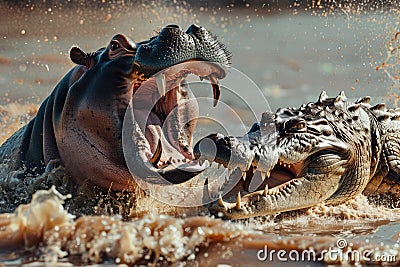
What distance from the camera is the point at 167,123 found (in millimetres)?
4953

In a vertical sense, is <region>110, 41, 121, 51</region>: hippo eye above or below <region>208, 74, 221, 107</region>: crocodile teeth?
above

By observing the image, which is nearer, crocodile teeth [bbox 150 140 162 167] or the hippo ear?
crocodile teeth [bbox 150 140 162 167]

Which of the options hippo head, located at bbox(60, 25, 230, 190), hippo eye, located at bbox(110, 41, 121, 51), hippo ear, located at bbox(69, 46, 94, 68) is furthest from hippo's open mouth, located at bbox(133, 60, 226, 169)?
hippo ear, located at bbox(69, 46, 94, 68)

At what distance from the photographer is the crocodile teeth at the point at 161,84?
463cm

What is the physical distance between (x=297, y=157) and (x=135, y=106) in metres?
1.30

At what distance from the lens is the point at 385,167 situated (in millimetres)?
5785

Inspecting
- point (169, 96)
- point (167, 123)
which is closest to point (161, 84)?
point (169, 96)

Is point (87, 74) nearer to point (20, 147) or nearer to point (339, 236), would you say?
point (20, 147)

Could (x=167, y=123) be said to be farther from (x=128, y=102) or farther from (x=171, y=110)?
(x=128, y=102)

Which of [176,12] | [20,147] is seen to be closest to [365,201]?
[20,147]

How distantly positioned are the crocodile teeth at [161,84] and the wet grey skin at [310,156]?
2.03ft

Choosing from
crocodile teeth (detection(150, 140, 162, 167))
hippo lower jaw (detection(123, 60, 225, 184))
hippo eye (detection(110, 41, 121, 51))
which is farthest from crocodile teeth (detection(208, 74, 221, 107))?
hippo eye (detection(110, 41, 121, 51))

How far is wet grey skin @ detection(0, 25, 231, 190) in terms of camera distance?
4.40 meters

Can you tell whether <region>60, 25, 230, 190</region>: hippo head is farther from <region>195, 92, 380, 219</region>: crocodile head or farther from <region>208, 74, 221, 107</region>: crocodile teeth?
<region>195, 92, 380, 219</region>: crocodile head
